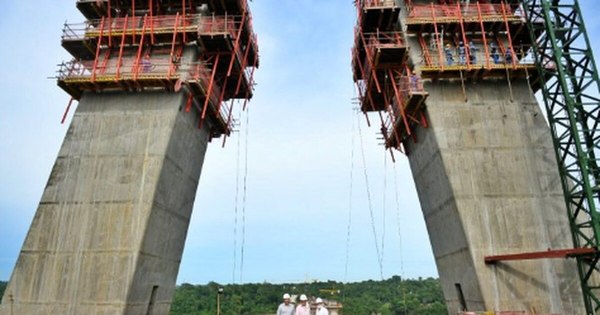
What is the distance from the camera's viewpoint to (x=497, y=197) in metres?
19.8

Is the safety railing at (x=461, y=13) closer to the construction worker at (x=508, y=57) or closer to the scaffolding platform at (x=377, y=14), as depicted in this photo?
the scaffolding platform at (x=377, y=14)

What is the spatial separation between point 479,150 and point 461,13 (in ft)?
26.5

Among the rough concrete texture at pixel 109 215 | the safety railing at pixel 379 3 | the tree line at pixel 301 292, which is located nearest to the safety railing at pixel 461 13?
the safety railing at pixel 379 3

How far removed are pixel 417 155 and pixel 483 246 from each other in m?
7.35

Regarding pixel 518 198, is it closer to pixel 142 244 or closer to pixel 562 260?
pixel 562 260

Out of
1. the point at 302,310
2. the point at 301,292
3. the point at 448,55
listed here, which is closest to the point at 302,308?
the point at 302,310

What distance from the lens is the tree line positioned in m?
92.1

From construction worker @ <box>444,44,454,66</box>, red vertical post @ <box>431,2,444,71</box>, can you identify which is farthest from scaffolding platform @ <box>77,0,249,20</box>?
construction worker @ <box>444,44,454,66</box>

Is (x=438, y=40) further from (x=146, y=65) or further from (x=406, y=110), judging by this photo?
(x=146, y=65)

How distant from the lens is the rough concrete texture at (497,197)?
18438 millimetres

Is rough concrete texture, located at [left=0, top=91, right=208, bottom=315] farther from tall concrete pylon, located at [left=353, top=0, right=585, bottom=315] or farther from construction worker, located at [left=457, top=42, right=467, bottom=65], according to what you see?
construction worker, located at [left=457, top=42, right=467, bottom=65]

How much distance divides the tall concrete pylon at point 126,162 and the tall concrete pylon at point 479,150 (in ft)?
34.8

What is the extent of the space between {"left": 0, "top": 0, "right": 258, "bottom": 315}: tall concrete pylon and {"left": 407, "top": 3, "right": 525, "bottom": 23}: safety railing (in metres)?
10.6

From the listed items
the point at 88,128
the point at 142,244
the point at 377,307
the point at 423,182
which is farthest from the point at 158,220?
the point at 377,307
